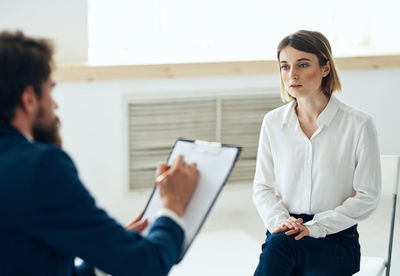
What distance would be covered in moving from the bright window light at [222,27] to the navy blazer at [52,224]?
7.90ft

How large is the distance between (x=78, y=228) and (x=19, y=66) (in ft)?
1.02

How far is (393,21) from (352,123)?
228 centimetres

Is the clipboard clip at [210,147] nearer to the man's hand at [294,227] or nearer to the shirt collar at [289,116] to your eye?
the man's hand at [294,227]

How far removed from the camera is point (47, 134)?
3.88 feet

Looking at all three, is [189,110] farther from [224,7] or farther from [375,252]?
[375,252]

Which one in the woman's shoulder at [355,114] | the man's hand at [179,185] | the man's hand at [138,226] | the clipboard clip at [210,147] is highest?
the clipboard clip at [210,147]

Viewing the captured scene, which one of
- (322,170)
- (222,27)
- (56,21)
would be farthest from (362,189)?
(222,27)

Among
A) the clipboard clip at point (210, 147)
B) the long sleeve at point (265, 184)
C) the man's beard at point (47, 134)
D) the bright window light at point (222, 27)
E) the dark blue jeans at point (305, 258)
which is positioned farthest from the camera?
the bright window light at point (222, 27)

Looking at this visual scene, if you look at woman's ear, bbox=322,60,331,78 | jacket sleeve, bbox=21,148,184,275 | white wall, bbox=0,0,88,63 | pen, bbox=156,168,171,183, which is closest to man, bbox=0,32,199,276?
jacket sleeve, bbox=21,148,184,275

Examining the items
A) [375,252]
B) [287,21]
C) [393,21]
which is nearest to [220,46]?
[287,21]

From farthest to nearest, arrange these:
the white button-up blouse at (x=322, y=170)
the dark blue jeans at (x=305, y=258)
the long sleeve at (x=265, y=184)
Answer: the long sleeve at (x=265, y=184), the white button-up blouse at (x=322, y=170), the dark blue jeans at (x=305, y=258)

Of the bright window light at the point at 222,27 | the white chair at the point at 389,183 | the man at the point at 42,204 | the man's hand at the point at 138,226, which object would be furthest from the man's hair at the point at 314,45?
the bright window light at the point at 222,27

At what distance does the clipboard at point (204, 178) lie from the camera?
48.1 inches

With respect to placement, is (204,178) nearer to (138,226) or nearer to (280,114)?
(138,226)
